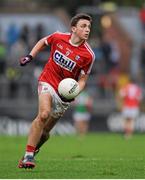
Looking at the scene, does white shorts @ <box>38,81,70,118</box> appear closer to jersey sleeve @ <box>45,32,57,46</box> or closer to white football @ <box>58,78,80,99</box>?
white football @ <box>58,78,80,99</box>

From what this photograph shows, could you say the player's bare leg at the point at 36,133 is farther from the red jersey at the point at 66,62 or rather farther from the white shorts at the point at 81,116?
the white shorts at the point at 81,116

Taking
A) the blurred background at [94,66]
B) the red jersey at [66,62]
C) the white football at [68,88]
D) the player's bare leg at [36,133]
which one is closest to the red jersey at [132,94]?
the blurred background at [94,66]

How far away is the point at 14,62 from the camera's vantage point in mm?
31484

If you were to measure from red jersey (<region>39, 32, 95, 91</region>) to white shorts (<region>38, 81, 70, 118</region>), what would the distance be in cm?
11

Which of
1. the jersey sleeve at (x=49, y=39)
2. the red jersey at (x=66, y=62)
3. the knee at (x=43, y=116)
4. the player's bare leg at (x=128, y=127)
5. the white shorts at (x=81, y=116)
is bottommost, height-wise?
the player's bare leg at (x=128, y=127)

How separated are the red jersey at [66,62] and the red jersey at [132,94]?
17901 mm

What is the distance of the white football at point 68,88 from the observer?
14203 mm

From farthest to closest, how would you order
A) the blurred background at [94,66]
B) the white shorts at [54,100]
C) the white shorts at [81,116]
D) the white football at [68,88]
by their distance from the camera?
the white shorts at [81,116] → the blurred background at [94,66] → the white shorts at [54,100] → the white football at [68,88]

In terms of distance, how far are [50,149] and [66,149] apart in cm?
47

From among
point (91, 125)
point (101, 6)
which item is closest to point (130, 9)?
point (101, 6)

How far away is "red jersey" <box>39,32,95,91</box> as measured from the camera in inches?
579

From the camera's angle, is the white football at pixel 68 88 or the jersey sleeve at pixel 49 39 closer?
the white football at pixel 68 88

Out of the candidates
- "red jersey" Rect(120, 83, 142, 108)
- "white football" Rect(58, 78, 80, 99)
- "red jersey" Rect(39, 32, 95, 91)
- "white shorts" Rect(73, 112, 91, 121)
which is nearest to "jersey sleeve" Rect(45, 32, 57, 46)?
"red jersey" Rect(39, 32, 95, 91)

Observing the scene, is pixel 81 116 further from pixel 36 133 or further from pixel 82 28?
pixel 36 133
